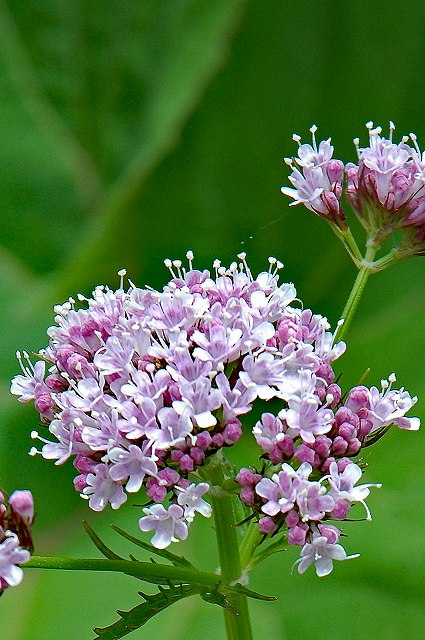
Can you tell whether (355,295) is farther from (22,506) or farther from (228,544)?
(22,506)

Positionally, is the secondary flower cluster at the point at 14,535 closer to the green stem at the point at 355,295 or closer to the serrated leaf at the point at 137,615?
the serrated leaf at the point at 137,615

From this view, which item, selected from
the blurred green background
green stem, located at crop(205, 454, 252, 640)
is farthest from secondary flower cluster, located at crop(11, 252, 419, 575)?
the blurred green background

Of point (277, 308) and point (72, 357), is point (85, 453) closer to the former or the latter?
point (72, 357)

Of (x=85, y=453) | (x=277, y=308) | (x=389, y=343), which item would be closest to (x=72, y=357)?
(x=85, y=453)

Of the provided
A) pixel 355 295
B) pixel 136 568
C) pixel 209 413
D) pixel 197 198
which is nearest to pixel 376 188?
pixel 355 295

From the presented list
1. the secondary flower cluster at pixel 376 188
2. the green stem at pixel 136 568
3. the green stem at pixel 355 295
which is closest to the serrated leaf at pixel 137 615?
the green stem at pixel 136 568

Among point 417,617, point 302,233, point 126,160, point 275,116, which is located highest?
point 126,160

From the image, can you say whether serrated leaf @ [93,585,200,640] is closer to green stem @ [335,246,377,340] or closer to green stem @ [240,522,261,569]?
green stem @ [240,522,261,569]
